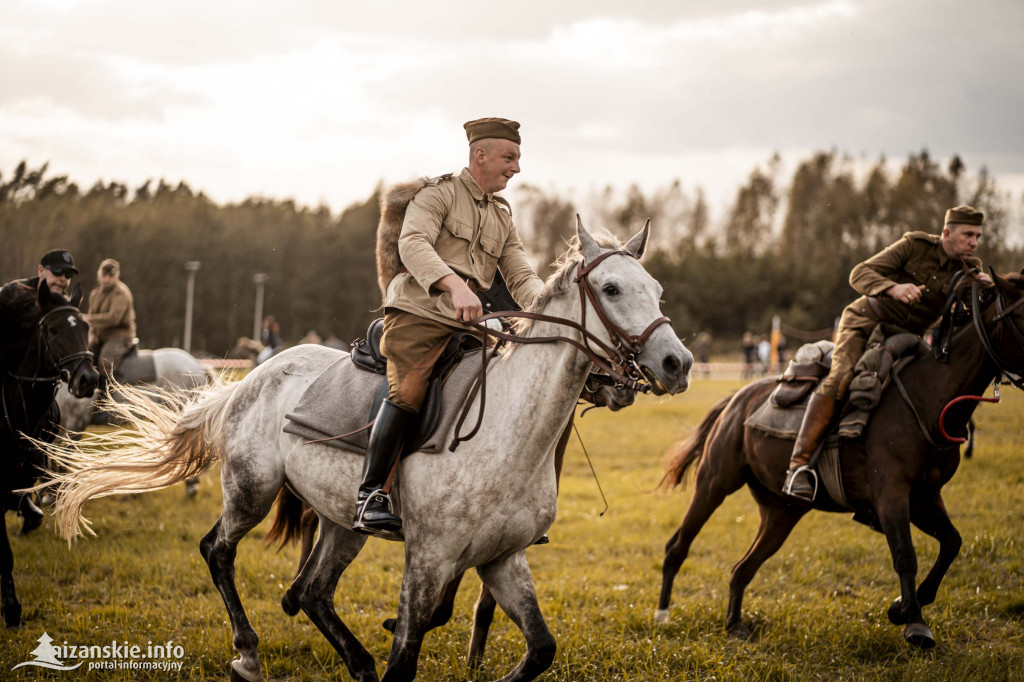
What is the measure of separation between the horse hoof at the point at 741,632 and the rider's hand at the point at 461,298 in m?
3.99

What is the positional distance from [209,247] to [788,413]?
38.0 meters

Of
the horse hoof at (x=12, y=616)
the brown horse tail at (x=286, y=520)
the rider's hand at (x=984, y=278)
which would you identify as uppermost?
the rider's hand at (x=984, y=278)

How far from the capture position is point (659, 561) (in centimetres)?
922

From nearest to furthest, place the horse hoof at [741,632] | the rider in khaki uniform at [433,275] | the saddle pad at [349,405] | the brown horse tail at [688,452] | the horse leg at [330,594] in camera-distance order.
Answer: the rider in khaki uniform at [433,275]
the saddle pad at [349,405]
the horse leg at [330,594]
the horse hoof at [741,632]
the brown horse tail at [688,452]

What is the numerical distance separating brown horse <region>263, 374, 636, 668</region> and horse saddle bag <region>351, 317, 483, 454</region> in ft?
2.39

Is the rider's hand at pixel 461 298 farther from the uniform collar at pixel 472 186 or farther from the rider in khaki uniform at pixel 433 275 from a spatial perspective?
the uniform collar at pixel 472 186

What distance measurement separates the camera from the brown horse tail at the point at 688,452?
7.75 meters

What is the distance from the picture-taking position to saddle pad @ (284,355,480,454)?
4305 millimetres

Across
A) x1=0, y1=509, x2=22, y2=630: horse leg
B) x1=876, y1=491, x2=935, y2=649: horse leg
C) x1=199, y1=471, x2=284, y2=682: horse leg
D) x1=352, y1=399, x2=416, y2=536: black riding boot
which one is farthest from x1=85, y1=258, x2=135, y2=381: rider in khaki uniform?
x1=876, y1=491, x2=935, y2=649: horse leg

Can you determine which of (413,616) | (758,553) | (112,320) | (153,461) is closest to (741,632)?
(758,553)

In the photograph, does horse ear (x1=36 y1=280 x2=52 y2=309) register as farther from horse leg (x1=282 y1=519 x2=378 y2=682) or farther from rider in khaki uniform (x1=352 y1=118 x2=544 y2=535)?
rider in khaki uniform (x1=352 y1=118 x2=544 y2=535)

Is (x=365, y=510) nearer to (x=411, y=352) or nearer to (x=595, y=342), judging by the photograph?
(x=411, y=352)

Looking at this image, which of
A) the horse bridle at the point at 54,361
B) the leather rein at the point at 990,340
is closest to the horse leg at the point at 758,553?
the leather rein at the point at 990,340

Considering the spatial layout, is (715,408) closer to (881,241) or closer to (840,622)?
(840,622)
